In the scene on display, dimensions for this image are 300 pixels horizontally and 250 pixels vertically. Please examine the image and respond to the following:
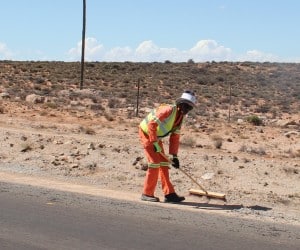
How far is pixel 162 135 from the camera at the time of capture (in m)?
9.34

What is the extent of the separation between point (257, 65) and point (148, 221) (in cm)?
Result: 6127

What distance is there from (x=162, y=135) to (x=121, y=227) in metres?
2.28

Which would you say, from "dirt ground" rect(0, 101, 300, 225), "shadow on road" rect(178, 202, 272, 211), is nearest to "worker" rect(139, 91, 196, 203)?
"shadow on road" rect(178, 202, 272, 211)


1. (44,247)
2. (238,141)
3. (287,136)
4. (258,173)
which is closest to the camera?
(44,247)

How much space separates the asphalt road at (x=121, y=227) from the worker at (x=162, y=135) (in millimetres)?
342

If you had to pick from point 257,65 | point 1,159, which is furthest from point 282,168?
point 257,65

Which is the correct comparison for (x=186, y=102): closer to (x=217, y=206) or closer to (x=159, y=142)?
(x=159, y=142)

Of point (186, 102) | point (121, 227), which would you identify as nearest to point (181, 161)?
point (186, 102)

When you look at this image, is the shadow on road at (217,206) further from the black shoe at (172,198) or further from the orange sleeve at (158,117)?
the orange sleeve at (158,117)

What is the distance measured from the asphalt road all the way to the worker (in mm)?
342

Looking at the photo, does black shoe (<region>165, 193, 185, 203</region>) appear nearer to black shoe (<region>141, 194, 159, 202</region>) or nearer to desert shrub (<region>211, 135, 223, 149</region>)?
black shoe (<region>141, 194, 159, 202</region>)

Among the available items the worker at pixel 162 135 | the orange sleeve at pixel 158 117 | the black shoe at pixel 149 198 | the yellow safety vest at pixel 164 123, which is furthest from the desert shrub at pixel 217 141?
the orange sleeve at pixel 158 117

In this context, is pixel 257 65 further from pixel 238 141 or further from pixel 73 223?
pixel 73 223

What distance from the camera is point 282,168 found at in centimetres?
1360
